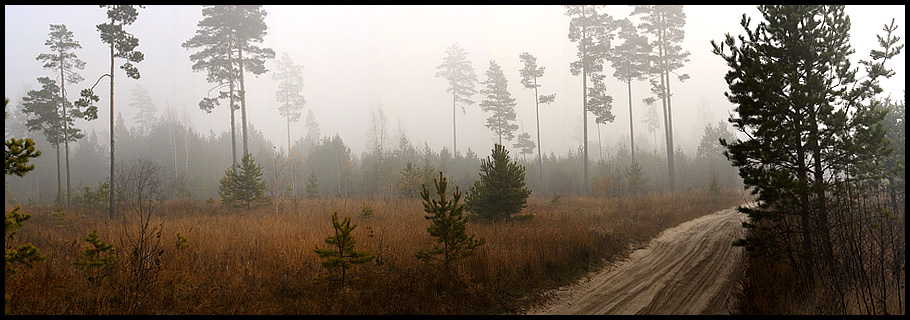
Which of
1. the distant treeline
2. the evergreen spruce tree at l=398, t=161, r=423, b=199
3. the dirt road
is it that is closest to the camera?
the dirt road

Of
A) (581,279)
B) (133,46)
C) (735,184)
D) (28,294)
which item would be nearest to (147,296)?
(28,294)

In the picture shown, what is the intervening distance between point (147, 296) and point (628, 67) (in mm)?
32472

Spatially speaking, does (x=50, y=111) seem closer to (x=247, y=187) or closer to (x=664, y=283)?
(x=247, y=187)

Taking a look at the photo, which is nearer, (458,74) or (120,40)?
(120,40)

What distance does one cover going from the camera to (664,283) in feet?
Answer: 23.9

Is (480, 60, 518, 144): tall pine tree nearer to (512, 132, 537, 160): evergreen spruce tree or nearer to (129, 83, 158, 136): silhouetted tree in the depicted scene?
(512, 132, 537, 160): evergreen spruce tree

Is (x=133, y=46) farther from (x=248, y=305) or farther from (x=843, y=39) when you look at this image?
(x=843, y=39)

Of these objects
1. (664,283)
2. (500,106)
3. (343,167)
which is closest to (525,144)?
(500,106)

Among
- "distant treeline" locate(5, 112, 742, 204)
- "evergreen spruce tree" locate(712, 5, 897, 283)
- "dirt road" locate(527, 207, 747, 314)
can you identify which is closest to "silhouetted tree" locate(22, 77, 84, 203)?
"distant treeline" locate(5, 112, 742, 204)

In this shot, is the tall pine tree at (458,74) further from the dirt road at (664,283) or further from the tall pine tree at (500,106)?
the dirt road at (664,283)

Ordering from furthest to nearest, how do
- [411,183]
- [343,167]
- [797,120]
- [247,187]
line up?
[343,167] → [411,183] → [247,187] → [797,120]

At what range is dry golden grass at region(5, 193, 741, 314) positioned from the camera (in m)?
5.43

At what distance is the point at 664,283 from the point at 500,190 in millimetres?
5668

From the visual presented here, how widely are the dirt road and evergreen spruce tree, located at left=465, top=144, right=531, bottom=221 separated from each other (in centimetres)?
390
